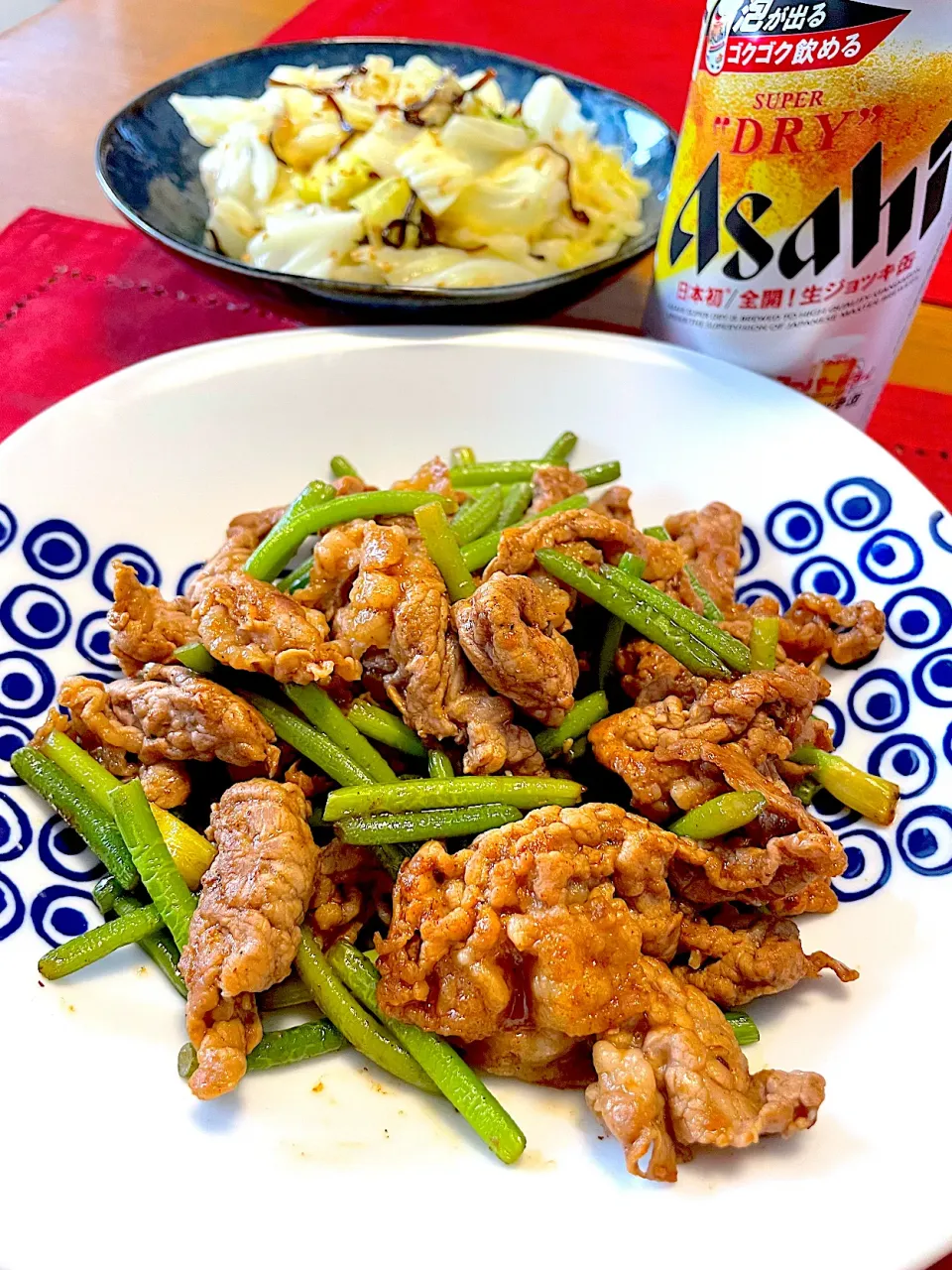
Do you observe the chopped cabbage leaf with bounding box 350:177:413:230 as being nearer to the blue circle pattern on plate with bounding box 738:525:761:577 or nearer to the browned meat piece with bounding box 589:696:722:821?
the blue circle pattern on plate with bounding box 738:525:761:577

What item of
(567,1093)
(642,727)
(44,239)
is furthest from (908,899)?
(44,239)

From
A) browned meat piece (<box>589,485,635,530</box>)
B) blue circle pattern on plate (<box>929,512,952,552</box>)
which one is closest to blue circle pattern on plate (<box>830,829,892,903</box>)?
blue circle pattern on plate (<box>929,512,952,552</box>)

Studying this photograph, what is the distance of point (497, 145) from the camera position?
10.6ft

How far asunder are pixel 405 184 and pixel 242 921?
2.47 metres

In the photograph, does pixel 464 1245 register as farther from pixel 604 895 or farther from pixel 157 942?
pixel 157 942

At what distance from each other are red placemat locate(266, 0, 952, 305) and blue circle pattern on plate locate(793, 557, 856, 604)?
295 cm

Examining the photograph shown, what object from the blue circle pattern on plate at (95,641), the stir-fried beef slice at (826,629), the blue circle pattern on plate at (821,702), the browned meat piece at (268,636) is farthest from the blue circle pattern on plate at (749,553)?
the blue circle pattern on plate at (95,641)

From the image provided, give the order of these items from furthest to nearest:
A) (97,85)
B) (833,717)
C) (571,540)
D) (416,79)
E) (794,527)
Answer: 1. (97,85)
2. (416,79)
3. (794,527)
4. (833,717)
5. (571,540)

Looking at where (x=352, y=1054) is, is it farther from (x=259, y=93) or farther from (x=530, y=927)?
(x=259, y=93)

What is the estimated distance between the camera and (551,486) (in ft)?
7.72

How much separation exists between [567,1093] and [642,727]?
0.69m

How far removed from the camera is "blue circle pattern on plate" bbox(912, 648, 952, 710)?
208cm

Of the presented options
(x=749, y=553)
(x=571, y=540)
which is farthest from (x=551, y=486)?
(x=749, y=553)

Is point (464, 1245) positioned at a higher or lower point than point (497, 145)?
lower
